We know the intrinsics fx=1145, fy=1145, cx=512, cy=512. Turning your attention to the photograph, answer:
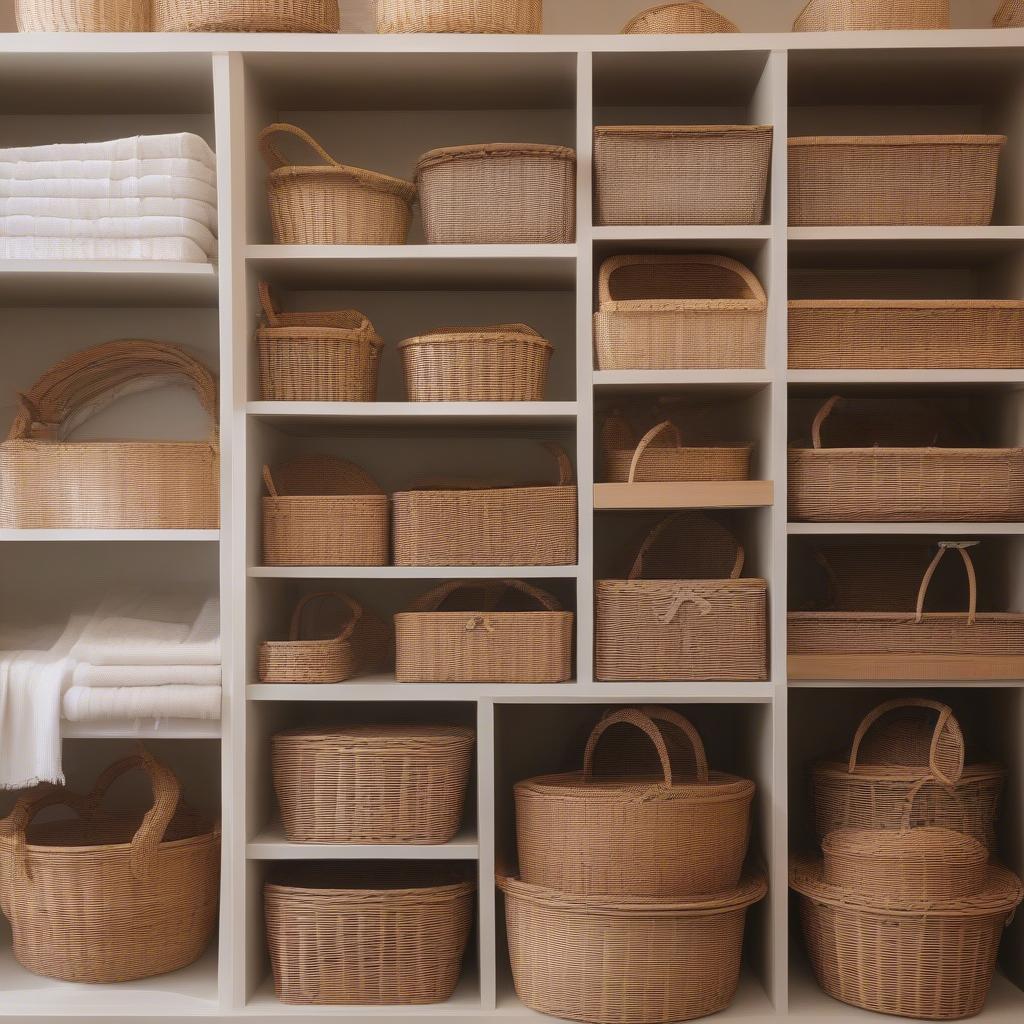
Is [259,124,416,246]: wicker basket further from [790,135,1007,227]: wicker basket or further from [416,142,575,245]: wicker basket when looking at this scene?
[790,135,1007,227]: wicker basket

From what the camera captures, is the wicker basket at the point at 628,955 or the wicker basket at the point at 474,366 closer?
the wicker basket at the point at 628,955

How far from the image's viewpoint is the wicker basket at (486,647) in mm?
2432

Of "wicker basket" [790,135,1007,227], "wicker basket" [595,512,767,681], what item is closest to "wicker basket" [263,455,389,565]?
"wicker basket" [595,512,767,681]

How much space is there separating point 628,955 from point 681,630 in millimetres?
663

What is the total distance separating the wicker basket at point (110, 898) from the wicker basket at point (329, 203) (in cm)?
121

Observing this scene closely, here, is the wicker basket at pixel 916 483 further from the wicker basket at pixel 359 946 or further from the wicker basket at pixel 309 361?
the wicker basket at pixel 359 946

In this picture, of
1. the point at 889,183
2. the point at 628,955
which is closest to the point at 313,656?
the point at 628,955

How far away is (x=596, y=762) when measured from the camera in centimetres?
272

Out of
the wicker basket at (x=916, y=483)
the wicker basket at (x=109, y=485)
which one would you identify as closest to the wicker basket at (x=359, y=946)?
the wicker basket at (x=109, y=485)

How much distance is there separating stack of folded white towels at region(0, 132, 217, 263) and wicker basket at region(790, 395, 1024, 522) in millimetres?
1433

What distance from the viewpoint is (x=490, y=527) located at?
245cm

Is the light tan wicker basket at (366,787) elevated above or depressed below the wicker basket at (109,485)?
below

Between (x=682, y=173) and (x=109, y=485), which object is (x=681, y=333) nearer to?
(x=682, y=173)

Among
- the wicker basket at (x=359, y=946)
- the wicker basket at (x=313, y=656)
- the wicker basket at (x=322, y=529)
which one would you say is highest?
the wicker basket at (x=322, y=529)
